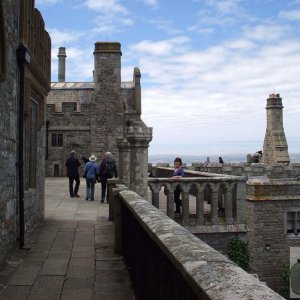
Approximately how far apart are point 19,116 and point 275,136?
3339cm

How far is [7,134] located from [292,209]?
565 inches

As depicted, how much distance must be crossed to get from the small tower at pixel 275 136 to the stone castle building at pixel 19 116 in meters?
30.4

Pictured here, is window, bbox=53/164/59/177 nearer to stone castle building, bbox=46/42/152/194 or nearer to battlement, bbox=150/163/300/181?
stone castle building, bbox=46/42/152/194

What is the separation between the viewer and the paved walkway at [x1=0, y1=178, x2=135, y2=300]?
493 centimetres

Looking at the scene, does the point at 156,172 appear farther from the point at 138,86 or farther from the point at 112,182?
the point at 138,86

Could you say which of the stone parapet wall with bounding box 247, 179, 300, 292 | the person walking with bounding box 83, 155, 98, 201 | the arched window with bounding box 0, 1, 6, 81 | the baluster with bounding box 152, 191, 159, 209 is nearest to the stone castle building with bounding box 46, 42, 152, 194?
the stone parapet wall with bounding box 247, 179, 300, 292

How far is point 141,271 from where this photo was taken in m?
4.50

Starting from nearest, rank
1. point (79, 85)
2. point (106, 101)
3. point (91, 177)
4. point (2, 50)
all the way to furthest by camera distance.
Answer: point (2, 50)
point (91, 177)
point (106, 101)
point (79, 85)

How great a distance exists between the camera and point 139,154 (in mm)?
9977

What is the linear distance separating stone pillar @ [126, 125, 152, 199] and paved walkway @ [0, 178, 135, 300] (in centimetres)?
107

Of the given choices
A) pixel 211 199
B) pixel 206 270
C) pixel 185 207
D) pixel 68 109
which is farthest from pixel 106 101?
pixel 206 270

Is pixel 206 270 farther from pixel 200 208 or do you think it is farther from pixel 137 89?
pixel 137 89

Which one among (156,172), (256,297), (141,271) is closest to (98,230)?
(141,271)

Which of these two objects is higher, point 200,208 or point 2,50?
point 2,50
